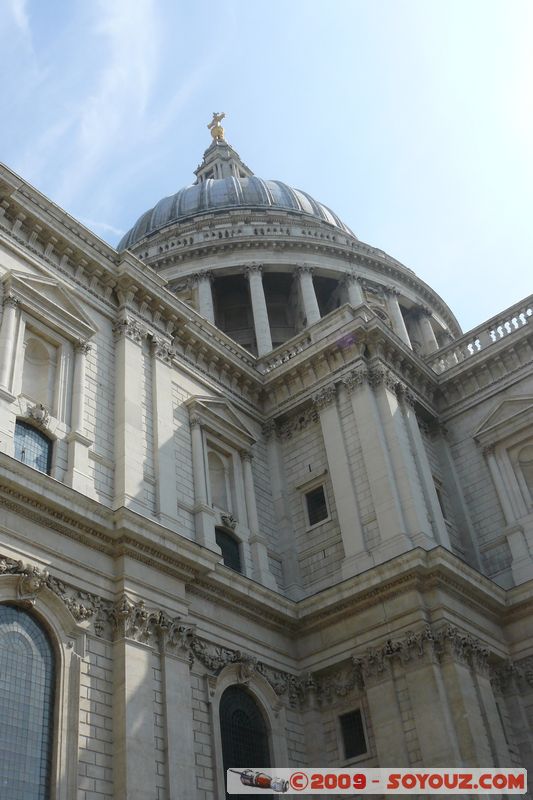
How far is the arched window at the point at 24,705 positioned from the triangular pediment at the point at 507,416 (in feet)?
50.9

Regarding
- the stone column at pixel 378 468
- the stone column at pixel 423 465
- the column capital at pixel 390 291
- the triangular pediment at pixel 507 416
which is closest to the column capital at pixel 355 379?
the stone column at pixel 378 468

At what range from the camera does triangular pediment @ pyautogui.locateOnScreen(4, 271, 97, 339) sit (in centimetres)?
2061

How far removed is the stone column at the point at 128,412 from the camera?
19.9m

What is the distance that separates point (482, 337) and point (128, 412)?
13632 millimetres

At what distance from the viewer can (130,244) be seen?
50031 mm

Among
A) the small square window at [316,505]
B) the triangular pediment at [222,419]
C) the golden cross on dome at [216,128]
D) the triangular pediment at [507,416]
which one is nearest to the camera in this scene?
the triangular pediment at [222,419]

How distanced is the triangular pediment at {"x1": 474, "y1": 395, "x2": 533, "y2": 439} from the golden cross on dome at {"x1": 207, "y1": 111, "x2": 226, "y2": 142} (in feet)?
131

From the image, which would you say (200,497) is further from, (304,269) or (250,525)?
(304,269)

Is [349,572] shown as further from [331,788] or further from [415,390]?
[415,390]

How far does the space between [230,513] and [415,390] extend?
7942 millimetres

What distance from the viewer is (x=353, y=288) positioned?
4347 centimetres

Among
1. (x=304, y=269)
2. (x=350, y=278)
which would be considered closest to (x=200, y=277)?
(x=304, y=269)

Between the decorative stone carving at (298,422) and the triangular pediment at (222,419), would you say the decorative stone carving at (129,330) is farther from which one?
the decorative stone carving at (298,422)

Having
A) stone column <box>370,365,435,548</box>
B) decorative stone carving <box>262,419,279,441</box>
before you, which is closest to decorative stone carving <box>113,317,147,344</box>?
decorative stone carving <box>262,419,279,441</box>
